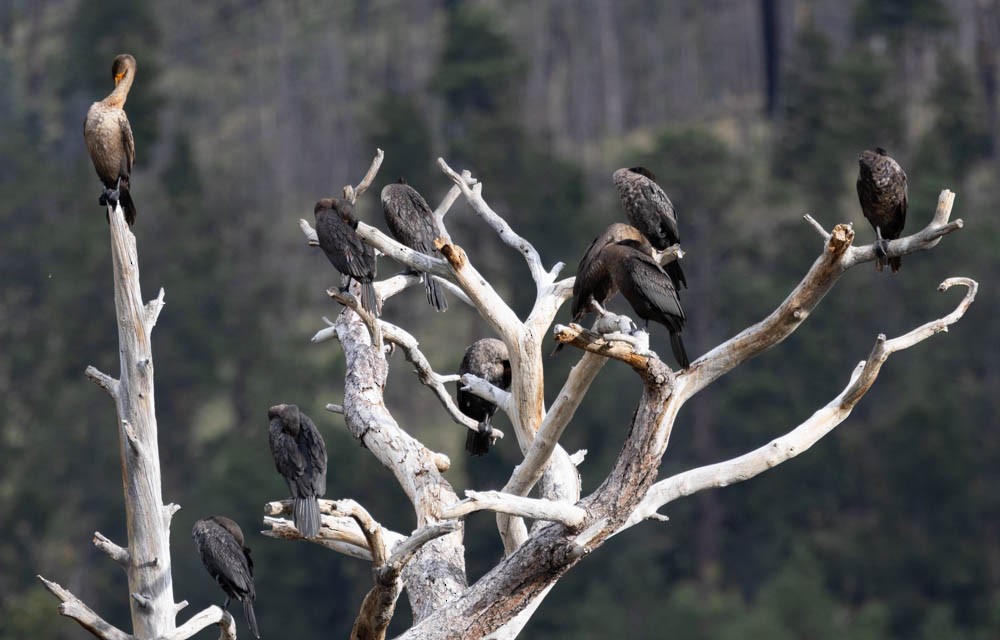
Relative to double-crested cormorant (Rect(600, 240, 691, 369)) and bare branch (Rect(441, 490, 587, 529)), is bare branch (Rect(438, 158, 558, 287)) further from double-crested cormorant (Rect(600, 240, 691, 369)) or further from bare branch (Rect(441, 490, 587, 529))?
bare branch (Rect(441, 490, 587, 529))

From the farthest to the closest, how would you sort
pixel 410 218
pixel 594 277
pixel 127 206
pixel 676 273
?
pixel 410 218 < pixel 676 273 < pixel 127 206 < pixel 594 277

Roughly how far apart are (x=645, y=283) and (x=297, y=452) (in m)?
2.77

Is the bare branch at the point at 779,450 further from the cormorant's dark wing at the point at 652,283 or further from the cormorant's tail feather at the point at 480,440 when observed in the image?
the cormorant's tail feather at the point at 480,440

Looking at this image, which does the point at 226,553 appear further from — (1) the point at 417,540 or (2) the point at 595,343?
(2) the point at 595,343

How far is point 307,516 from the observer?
8.67 meters

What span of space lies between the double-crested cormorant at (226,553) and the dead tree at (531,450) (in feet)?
3.62

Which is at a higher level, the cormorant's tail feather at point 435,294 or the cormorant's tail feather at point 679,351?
the cormorant's tail feather at point 435,294

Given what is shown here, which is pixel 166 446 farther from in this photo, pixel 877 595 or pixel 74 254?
pixel 877 595

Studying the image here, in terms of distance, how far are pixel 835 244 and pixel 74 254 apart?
38.6 meters

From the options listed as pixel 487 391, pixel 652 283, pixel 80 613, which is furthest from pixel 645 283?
pixel 80 613

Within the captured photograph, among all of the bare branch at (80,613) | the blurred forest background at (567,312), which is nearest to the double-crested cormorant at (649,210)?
the bare branch at (80,613)

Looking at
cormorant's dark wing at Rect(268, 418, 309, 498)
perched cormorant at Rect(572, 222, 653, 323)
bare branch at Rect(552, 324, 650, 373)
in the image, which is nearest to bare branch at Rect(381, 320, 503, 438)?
cormorant's dark wing at Rect(268, 418, 309, 498)

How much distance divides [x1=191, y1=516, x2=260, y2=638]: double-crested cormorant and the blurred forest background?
20893 millimetres

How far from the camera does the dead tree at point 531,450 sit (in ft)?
25.2
